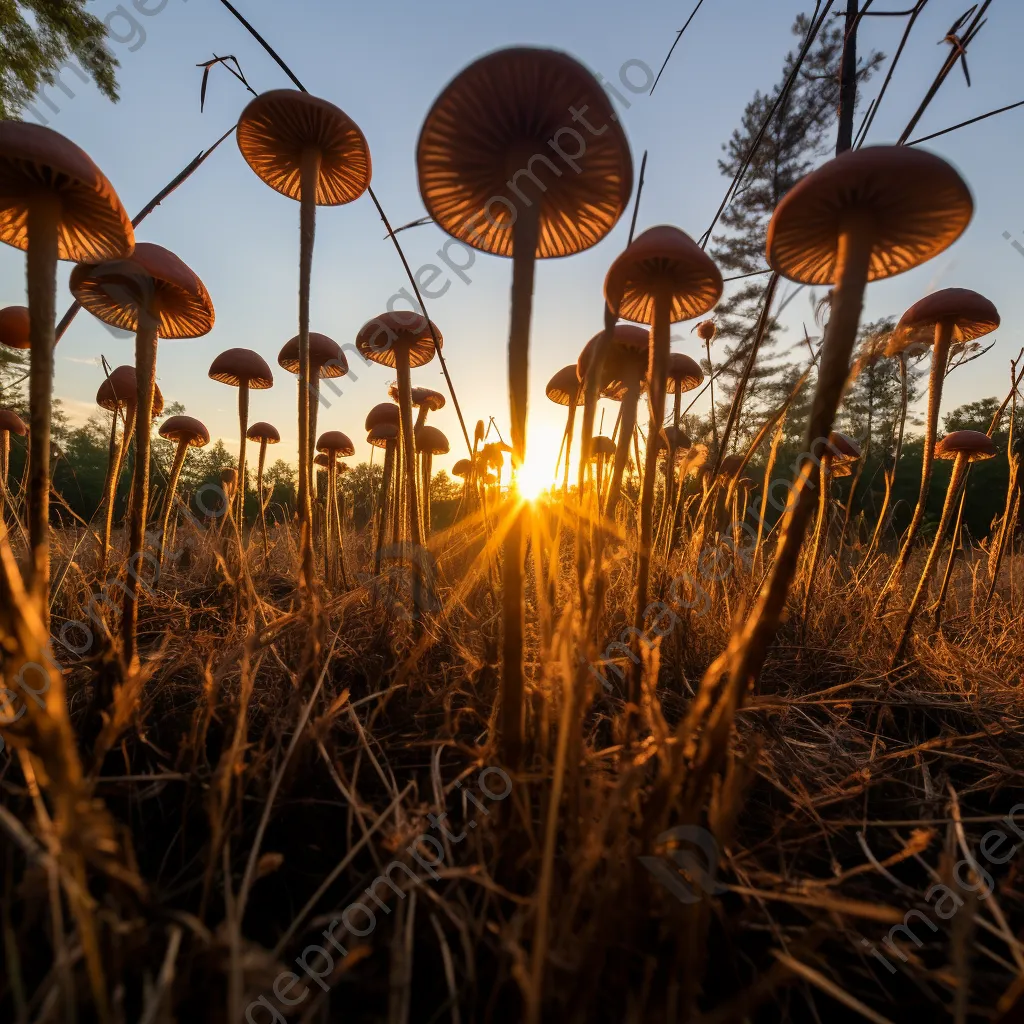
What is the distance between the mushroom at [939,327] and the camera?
194 cm

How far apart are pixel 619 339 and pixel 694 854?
1651 millimetres

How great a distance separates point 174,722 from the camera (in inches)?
53.5

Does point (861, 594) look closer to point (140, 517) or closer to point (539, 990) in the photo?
point (539, 990)

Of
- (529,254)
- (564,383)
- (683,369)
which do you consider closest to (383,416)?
(564,383)

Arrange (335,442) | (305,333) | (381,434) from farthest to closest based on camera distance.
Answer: (335,442) < (381,434) < (305,333)

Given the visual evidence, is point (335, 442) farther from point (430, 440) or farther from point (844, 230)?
point (844, 230)

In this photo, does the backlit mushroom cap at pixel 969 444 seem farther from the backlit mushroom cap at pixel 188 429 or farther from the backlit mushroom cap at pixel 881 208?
the backlit mushroom cap at pixel 188 429

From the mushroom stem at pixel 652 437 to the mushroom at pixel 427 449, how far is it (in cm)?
143

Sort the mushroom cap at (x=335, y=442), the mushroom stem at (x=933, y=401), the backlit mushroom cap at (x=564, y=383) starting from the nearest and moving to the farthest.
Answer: the mushroom stem at (x=933, y=401) < the backlit mushroom cap at (x=564, y=383) < the mushroom cap at (x=335, y=442)

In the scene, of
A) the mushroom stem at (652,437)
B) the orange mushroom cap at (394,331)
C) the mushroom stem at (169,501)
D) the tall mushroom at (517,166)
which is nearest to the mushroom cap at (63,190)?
the tall mushroom at (517,166)

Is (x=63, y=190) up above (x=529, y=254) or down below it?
above

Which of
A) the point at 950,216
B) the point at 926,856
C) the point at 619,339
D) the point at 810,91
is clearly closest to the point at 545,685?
the point at 926,856

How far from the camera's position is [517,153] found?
1.26 metres

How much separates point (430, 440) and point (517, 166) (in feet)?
10.5
